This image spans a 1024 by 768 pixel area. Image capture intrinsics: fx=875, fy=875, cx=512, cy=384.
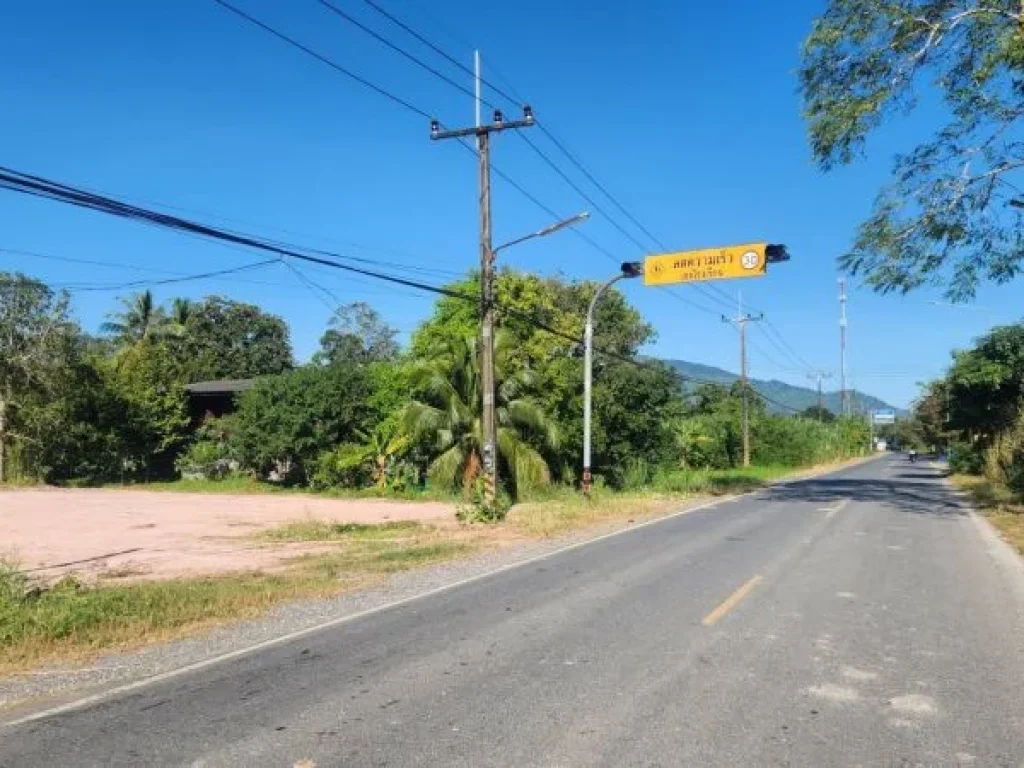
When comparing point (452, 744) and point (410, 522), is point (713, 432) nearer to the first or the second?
point (410, 522)

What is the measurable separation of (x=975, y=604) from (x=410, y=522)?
14.3 m

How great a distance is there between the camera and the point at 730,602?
31.8 feet

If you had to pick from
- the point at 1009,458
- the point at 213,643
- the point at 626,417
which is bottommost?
the point at 213,643

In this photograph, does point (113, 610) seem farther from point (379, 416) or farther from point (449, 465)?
point (379, 416)

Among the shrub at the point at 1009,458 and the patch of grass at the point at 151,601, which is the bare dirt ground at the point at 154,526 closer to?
the patch of grass at the point at 151,601

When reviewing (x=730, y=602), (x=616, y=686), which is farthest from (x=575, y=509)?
(x=616, y=686)

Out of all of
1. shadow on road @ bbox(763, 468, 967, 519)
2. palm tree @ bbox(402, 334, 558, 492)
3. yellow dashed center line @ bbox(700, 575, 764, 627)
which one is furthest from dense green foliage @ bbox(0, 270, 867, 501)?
yellow dashed center line @ bbox(700, 575, 764, 627)

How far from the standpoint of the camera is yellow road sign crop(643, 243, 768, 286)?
69.9 ft

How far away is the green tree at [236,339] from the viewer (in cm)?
6744

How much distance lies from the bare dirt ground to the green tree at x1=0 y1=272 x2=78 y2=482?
3.63m

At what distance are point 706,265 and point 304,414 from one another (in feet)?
57.8

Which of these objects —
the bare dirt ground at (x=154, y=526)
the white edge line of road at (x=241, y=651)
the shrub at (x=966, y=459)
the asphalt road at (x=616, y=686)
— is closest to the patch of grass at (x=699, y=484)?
the bare dirt ground at (x=154, y=526)

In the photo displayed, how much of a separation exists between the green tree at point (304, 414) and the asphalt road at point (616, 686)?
2360 cm

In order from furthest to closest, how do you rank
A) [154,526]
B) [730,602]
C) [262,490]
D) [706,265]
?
[262,490], [706,265], [154,526], [730,602]
